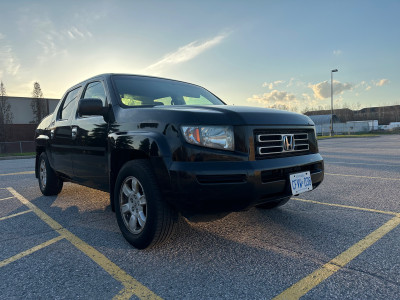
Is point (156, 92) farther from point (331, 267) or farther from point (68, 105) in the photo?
point (331, 267)

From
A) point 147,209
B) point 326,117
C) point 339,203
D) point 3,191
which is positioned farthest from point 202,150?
point 326,117

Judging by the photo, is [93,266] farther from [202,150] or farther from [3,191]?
[3,191]

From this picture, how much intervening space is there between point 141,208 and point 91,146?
117 cm

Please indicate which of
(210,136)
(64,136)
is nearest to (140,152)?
(210,136)

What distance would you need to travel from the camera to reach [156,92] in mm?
3611

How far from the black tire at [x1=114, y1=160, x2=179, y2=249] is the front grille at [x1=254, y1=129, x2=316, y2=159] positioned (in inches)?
35.6

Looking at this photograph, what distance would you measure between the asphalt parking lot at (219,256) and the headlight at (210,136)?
95 centimetres

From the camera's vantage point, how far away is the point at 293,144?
284cm

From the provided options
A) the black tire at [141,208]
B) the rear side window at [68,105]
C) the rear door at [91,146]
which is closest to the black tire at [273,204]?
the black tire at [141,208]

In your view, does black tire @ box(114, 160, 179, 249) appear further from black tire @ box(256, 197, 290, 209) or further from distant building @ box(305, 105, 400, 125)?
distant building @ box(305, 105, 400, 125)

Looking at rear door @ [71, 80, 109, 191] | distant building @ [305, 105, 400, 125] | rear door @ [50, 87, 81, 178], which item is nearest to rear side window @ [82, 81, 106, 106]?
rear door @ [71, 80, 109, 191]

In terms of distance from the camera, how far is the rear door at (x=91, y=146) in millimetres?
3273

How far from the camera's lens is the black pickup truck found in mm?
2332

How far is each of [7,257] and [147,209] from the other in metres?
1.32
